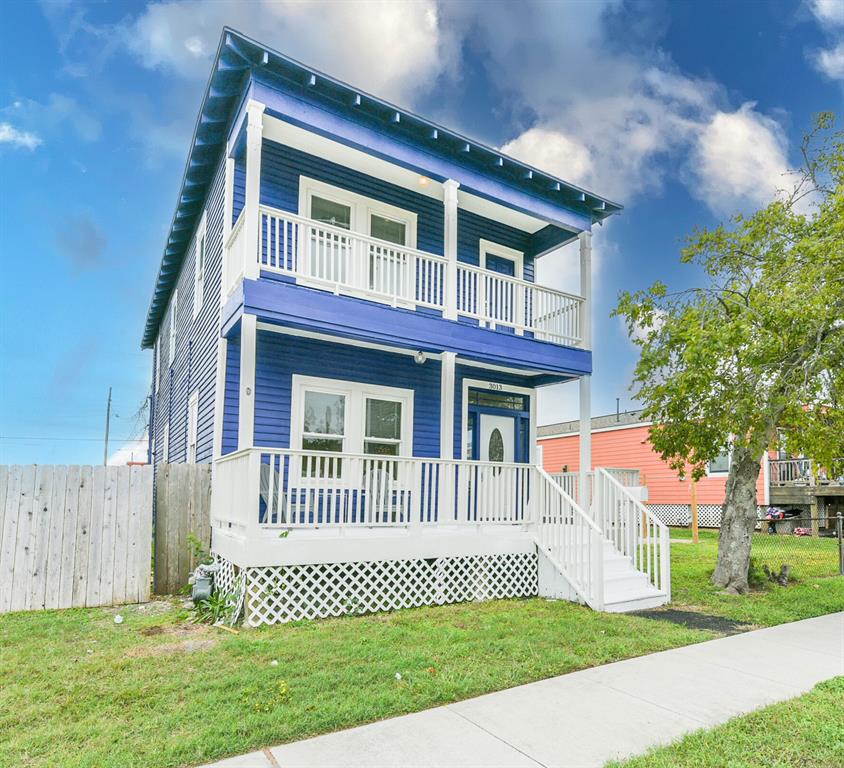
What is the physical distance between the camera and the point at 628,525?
879 cm

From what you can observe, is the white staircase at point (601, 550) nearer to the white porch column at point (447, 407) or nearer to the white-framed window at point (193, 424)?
the white porch column at point (447, 407)

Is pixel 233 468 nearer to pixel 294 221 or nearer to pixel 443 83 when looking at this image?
pixel 294 221

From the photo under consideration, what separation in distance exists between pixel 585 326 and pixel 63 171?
89.2 feet

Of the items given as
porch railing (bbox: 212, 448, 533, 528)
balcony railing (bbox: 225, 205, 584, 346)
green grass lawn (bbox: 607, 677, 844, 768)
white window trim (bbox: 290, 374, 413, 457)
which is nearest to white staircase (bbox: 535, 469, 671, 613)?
porch railing (bbox: 212, 448, 533, 528)

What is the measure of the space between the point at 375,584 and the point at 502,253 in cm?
747

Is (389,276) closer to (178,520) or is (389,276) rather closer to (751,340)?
(178,520)

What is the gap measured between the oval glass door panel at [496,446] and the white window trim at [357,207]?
4.08 metres

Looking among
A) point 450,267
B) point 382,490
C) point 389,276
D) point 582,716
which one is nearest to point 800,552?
point 450,267

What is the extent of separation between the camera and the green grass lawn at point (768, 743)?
3.41m

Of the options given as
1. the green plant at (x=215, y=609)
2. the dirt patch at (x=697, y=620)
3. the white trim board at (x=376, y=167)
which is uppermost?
the white trim board at (x=376, y=167)

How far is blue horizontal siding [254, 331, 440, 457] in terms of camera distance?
919 cm

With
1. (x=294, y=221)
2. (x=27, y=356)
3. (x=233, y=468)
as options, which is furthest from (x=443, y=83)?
(x=27, y=356)

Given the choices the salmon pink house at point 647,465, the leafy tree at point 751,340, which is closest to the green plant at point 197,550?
the leafy tree at point 751,340

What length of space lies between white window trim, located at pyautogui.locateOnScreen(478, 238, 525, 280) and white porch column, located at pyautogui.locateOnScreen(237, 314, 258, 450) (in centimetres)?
543
